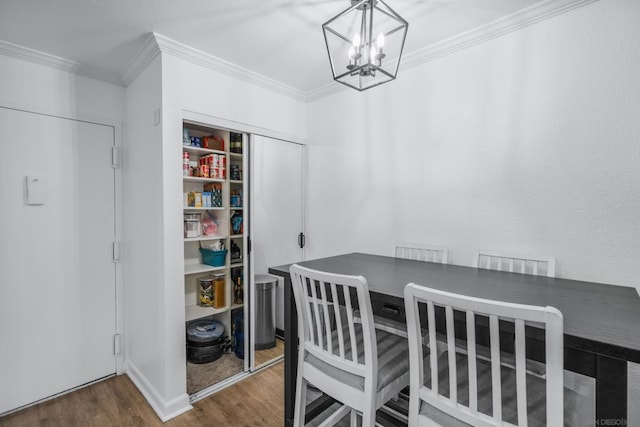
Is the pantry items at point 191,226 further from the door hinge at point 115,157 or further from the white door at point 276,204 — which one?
the door hinge at point 115,157

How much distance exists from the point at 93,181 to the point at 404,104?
2536 millimetres

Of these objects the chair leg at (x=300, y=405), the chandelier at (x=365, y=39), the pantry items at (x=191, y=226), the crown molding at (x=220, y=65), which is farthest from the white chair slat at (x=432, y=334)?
the crown molding at (x=220, y=65)

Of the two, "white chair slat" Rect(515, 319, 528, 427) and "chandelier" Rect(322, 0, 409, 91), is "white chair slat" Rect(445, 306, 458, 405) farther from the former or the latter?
"chandelier" Rect(322, 0, 409, 91)

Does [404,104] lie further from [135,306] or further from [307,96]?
[135,306]

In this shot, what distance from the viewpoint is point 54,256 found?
2.28m

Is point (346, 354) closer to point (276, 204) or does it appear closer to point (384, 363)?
point (384, 363)

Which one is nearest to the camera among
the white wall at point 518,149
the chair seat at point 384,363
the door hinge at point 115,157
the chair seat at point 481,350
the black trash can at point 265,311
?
the chair seat at point 384,363

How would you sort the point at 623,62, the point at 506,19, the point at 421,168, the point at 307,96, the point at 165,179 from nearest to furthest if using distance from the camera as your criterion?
the point at 623,62, the point at 506,19, the point at 165,179, the point at 421,168, the point at 307,96

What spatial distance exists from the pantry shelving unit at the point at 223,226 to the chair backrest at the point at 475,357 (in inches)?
68.2

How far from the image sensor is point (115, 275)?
2.57 meters

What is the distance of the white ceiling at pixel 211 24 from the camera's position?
172 centimetres

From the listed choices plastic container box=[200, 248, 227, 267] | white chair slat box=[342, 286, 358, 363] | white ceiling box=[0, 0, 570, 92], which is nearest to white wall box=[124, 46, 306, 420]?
white ceiling box=[0, 0, 570, 92]

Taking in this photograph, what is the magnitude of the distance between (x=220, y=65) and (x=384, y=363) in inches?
90.9

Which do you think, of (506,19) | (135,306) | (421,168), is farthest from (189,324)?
(506,19)
